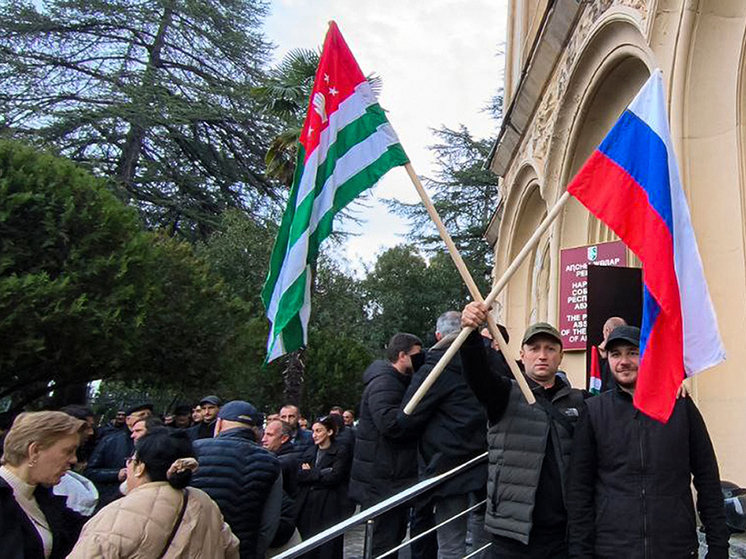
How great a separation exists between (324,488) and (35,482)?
3.48 metres

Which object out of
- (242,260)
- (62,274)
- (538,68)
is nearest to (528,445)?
(538,68)

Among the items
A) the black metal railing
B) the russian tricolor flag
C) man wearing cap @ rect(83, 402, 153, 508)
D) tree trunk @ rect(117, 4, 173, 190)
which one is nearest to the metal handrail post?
the black metal railing

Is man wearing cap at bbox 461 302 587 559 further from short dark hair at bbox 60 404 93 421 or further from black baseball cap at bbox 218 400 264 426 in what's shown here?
short dark hair at bbox 60 404 93 421

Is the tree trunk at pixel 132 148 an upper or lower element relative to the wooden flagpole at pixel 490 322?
upper

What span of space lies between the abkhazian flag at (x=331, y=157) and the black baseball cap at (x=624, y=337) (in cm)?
175

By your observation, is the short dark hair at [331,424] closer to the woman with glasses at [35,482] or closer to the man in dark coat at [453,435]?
the man in dark coat at [453,435]

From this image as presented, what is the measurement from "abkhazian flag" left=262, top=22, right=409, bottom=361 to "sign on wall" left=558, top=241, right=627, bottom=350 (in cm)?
575

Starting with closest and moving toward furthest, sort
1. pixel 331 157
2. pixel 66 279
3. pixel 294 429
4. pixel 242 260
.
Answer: pixel 331 157, pixel 294 429, pixel 66 279, pixel 242 260

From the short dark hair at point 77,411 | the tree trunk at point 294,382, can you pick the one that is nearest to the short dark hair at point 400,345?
the short dark hair at point 77,411

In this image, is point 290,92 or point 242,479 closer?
point 242,479

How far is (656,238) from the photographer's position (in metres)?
3.66

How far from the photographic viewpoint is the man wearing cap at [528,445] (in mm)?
3438

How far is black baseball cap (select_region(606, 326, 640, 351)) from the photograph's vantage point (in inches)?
139

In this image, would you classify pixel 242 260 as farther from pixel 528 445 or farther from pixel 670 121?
pixel 528 445
